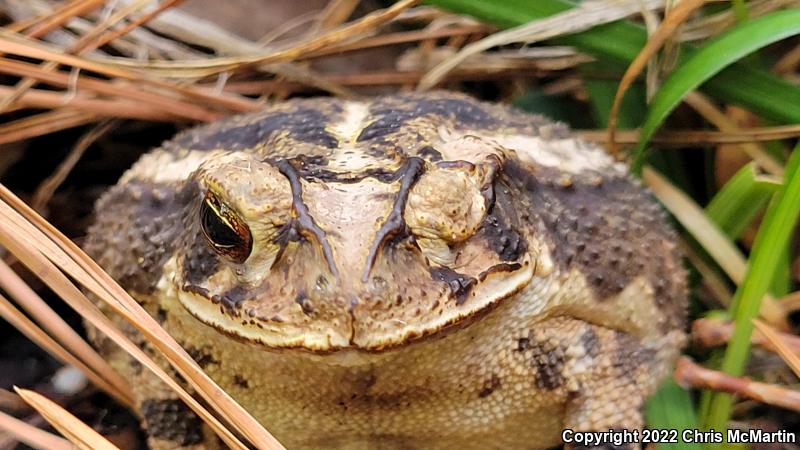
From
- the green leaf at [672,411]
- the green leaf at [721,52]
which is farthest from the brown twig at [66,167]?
the green leaf at [672,411]

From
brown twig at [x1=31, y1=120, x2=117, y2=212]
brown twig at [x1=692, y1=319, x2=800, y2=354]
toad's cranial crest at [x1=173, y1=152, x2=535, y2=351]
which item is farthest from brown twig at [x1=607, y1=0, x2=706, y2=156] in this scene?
brown twig at [x1=31, y1=120, x2=117, y2=212]

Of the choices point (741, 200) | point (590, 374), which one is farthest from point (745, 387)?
point (741, 200)

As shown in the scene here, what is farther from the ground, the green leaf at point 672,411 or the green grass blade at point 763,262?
the green grass blade at point 763,262

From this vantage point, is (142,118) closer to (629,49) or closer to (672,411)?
(629,49)

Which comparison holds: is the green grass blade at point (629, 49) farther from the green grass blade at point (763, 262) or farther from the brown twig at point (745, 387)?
the brown twig at point (745, 387)

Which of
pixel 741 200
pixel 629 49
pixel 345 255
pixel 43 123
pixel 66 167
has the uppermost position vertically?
pixel 629 49

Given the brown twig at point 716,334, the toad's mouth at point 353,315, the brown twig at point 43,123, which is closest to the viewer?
the toad's mouth at point 353,315

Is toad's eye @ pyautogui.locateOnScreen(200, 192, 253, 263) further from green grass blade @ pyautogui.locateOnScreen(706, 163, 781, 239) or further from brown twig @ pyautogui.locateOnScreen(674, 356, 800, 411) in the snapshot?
green grass blade @ pyautogui.locateOnScreen(706, 163, 781, 239)
